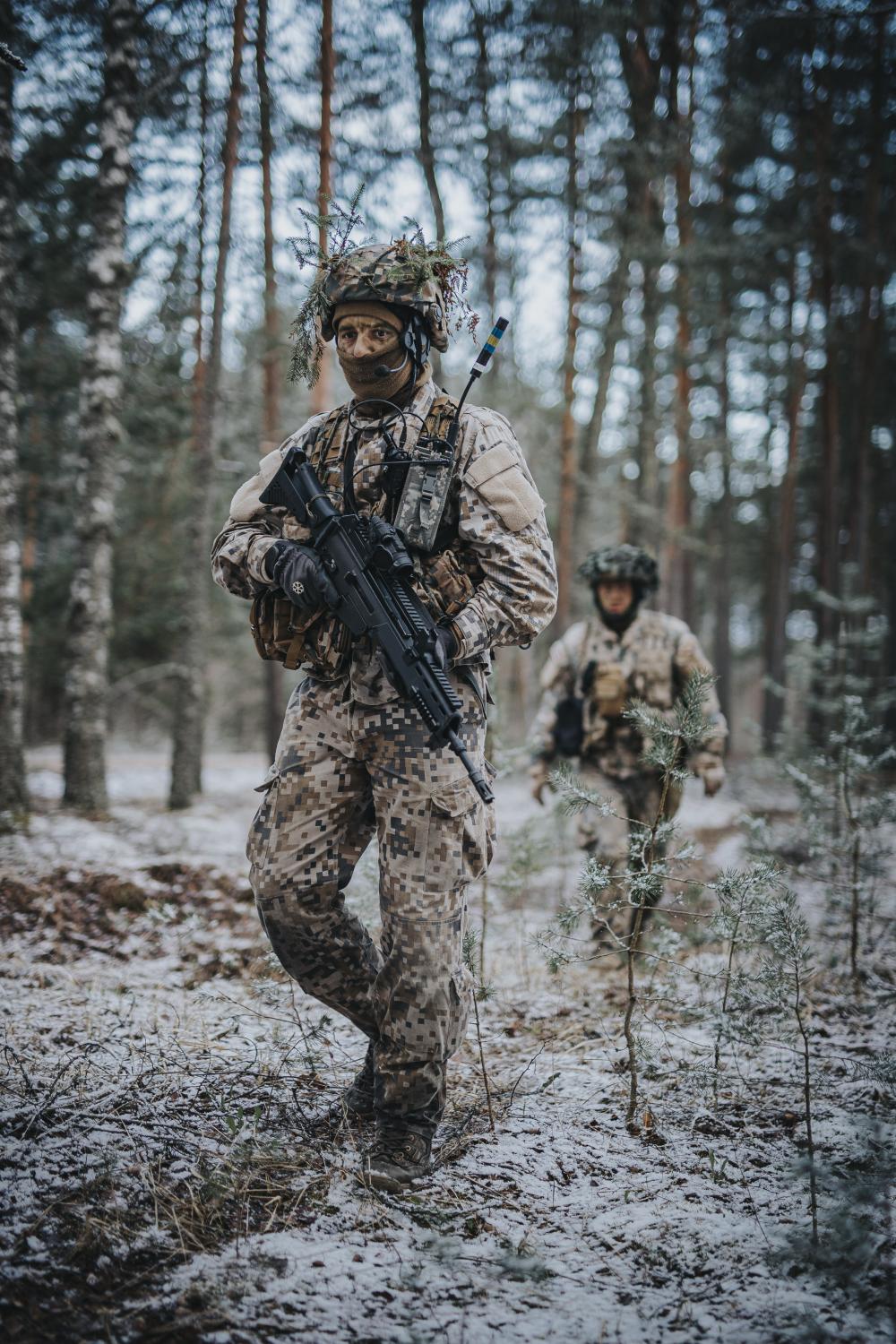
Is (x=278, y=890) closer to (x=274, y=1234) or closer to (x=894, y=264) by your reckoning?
(x=274, y=1234)

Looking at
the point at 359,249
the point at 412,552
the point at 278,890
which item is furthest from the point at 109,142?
the point at 278,890

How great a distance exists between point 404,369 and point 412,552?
646 millimetres

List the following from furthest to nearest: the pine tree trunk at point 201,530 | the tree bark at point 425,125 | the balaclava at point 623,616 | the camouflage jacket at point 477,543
→ the tree bark at point 425,125 < the pine tree trunk at point 201,530 < the balaclava at point 623,616 < the camouflage jacket at point 477,543

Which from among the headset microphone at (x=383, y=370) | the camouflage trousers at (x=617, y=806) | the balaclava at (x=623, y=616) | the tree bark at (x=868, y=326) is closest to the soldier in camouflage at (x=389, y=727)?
the headset microphone at (x=383, y=370)

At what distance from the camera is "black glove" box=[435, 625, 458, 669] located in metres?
2.68

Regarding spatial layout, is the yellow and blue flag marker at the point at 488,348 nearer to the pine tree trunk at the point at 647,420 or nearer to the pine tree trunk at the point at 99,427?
the pine tree trunk at the point at 99,427

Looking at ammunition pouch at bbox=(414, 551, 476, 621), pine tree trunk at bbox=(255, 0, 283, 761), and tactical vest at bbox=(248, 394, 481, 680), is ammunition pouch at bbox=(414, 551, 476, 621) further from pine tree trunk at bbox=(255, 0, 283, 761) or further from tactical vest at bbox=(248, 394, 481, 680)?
pine tree trunk at bbox=(255, 0, 283, 761)

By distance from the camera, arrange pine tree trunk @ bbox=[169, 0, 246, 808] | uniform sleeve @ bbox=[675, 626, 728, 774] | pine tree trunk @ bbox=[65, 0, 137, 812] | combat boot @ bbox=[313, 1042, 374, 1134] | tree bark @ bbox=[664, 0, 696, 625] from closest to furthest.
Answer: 1. combat boot @ bbox=[313, 1042, 374, 1134]
2. uniform sleeve @ bbox=[675, 626, 728, 774]
3. pine tree trunk @ bbox=[65, 0, 137, 812]
4. pine tree trunk @ bbox=[169, 0, 246, 808]
5. tree bark @ bbox=[664, 0, 696, 625]

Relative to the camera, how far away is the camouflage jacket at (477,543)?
280cm

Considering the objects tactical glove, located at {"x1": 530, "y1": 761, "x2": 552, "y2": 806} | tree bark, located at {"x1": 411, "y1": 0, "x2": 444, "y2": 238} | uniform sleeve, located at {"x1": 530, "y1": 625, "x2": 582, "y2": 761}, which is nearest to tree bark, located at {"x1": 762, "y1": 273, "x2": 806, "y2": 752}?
tree bark, located at {"x1": 411, "y1": 0, "x2": 444, "y2": 238}

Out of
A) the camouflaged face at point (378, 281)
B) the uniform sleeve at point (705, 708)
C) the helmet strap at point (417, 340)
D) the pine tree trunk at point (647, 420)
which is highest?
the pine tree trunk at point (647, 420)

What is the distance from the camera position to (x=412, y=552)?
2.92 metres

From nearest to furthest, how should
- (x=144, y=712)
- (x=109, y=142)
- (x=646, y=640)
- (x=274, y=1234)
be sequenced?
(x=274, y=1234) < (x=646, y=640) < (x=109, y=142) < (x=144, y=712)

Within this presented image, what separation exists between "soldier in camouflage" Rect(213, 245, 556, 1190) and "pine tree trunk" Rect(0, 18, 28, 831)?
553cm
